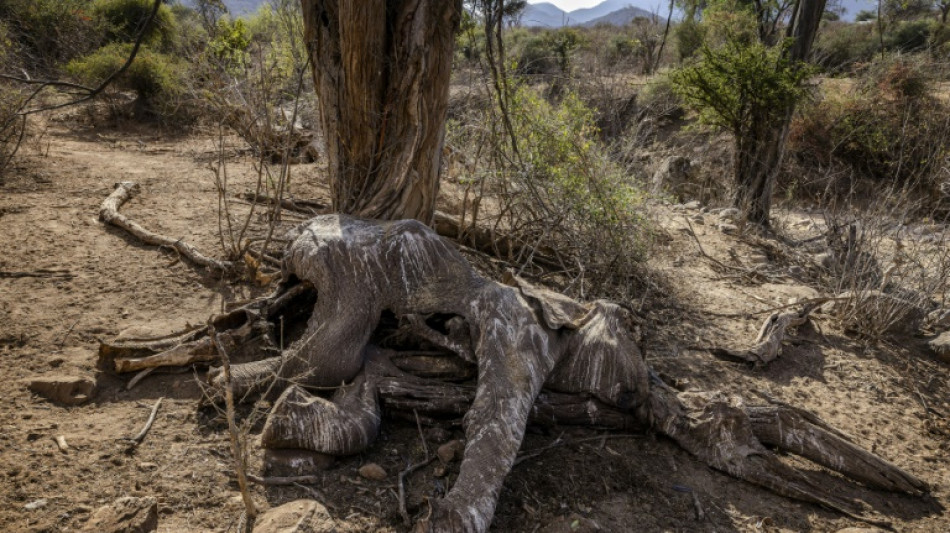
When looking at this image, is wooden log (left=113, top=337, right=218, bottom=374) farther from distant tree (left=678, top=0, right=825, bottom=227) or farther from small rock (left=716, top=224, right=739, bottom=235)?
distant tree (left=678, top=0, right=825, bottom=227)

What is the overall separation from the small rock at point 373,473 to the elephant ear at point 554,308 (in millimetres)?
1066

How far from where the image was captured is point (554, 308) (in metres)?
3.07

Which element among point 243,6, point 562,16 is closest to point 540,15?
point 562,16

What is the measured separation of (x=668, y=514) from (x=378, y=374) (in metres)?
1.50

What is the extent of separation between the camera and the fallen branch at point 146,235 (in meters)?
4.03

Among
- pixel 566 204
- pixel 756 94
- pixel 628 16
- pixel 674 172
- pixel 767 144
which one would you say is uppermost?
pixel 628 16

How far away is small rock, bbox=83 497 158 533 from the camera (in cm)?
201

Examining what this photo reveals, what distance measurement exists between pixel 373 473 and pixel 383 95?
2243 millimetres

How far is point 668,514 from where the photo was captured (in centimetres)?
254

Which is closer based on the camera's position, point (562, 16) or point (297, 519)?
point (297, 519)

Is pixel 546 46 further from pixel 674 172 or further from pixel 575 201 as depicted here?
pixel 575 201

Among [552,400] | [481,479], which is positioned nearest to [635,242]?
[552,400]

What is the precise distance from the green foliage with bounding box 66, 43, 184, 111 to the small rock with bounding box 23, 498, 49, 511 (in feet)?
30.5

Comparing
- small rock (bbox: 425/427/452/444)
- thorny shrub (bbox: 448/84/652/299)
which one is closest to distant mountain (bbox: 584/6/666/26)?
thorny shrub (bbox: 448/84/652/299)
